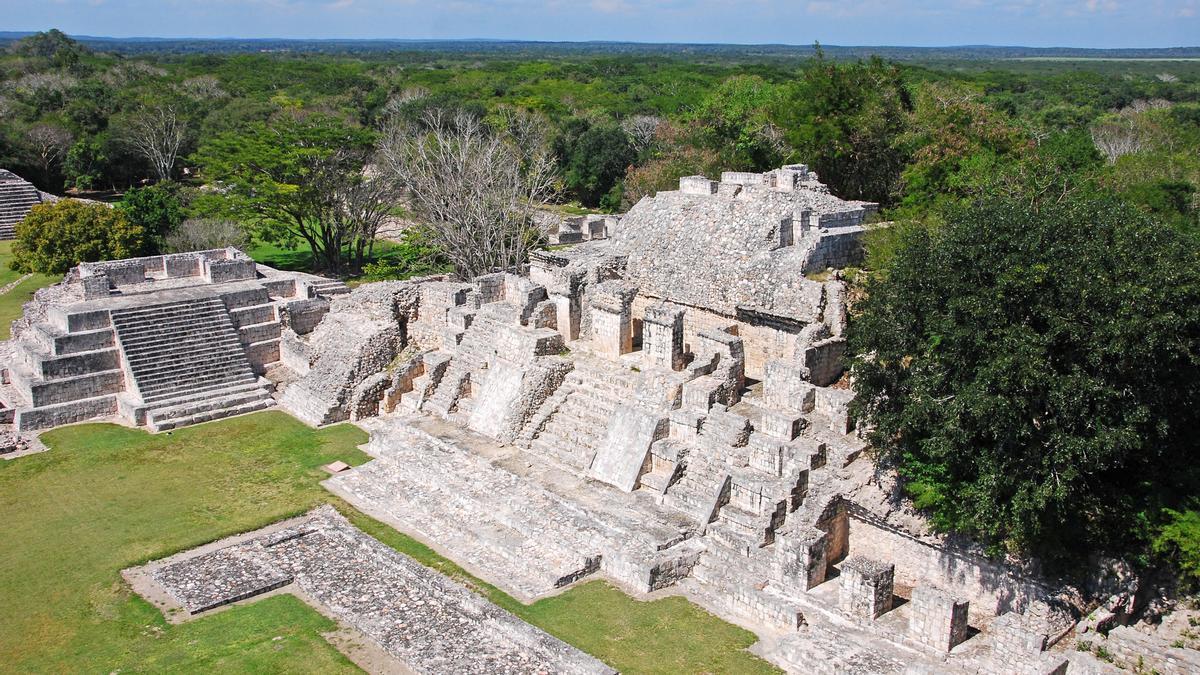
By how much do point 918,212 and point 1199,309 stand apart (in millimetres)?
10287

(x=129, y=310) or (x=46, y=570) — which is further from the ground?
(x=129, y=310)

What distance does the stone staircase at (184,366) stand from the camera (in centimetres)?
2181

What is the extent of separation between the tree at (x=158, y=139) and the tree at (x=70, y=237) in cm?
2082

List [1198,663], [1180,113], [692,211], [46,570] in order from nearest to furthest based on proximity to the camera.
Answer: [1198,663] < [46,570] < [692,211] < [1180,113]

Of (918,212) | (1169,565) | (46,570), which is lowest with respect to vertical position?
(46,570)

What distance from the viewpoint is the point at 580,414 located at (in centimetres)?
1909

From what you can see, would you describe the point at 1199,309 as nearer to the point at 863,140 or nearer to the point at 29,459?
the point at 863,140

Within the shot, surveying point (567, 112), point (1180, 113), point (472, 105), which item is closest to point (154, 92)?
point (472, 105)

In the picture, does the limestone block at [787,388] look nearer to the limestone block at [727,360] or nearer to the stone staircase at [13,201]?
the limestone block at [727,360]

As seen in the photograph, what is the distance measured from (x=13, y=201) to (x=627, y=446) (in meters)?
40.6

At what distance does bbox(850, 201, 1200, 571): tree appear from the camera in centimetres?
1259

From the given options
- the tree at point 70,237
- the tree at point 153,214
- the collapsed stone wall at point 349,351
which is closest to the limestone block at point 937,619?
the collapsed stone wall at point 349,351

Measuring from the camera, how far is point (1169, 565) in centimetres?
1311

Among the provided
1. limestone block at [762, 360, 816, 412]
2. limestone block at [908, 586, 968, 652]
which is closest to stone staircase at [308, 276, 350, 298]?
limestone block at [762, 360, 816, 412]
